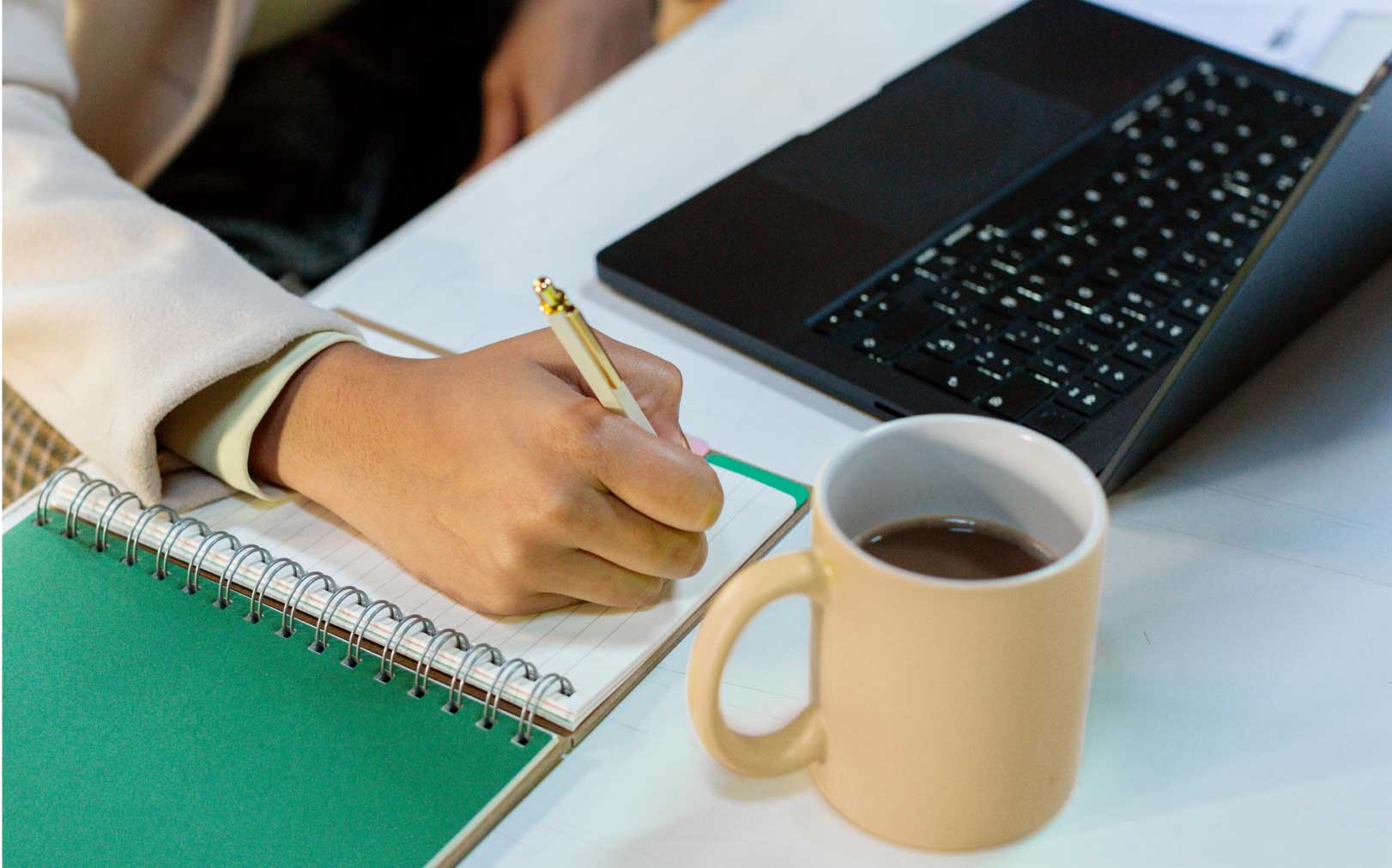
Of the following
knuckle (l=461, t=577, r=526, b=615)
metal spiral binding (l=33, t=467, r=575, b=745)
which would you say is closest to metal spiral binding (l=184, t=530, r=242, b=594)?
metal spiral binding (l=33, t=467, r=575, b=745)

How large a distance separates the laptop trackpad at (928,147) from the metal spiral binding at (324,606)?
1.20ft

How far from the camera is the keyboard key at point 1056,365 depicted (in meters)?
0.61

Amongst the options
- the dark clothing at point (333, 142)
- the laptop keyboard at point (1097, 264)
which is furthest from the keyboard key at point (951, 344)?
the dark clothing at point (333, 142)

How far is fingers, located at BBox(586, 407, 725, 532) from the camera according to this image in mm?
490

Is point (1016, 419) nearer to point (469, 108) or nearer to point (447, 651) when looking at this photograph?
point (447, 651)

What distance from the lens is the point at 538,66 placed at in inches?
47.2

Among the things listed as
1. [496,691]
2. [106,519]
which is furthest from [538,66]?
[496,691]

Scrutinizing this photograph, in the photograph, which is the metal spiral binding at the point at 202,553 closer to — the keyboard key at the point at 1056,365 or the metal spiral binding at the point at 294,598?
the metal spiral binding at the point at 294,598

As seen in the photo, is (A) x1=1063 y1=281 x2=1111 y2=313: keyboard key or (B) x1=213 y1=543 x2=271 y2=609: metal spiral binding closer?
(B) x1=213 y1=543 x2=271 y2=609: metal spiral binding

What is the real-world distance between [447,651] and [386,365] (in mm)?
159

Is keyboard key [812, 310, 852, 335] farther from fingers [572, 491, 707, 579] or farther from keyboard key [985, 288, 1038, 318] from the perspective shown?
fingers [572, 491, 707, 579]

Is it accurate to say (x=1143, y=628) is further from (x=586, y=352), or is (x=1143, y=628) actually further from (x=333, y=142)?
(x=333, y=142)

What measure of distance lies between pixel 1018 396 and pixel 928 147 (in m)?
0.26

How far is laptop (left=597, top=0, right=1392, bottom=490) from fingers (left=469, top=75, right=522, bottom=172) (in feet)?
1.46
